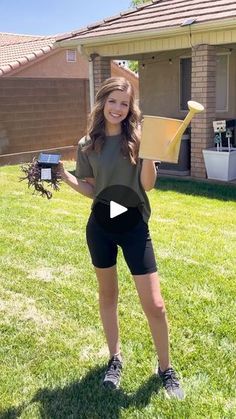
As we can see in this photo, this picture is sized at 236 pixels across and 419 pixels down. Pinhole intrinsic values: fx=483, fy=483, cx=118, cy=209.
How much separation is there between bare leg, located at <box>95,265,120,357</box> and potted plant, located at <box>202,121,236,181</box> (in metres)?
5.98

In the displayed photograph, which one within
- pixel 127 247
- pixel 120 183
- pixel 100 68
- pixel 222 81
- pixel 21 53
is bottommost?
pixel 127 247

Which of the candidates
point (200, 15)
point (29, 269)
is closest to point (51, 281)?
point (29, 269)

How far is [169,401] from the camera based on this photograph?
2682 mm

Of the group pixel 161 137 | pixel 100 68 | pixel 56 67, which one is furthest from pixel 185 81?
pixel 161 137

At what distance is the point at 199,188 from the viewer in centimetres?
831

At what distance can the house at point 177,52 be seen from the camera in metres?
8.31

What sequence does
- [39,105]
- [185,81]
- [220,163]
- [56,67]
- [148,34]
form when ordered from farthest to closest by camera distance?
[56,67] < [39,105] < [185,81] < [148,34] < [220,163]

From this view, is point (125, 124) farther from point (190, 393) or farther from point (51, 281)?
point (51, 281)

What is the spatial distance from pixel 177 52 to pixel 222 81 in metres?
1.37

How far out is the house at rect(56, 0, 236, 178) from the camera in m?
8.31

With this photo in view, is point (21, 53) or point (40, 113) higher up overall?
point (21, 53)

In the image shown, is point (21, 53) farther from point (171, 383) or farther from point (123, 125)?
point (171, 383)

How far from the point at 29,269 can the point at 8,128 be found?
8.70 meters
